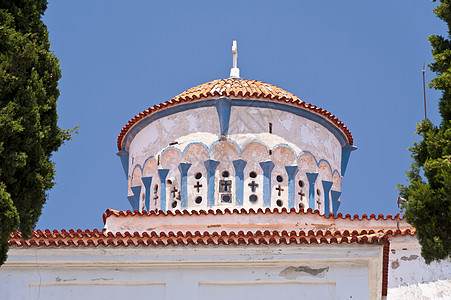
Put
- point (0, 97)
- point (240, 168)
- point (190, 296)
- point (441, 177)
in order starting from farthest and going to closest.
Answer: point (240, 168)
point (190, 296)
point (0, 97)
point (441, 177)

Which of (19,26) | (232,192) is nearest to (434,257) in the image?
(19,26)

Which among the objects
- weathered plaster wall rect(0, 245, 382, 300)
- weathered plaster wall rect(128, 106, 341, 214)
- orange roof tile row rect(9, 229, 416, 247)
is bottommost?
weathered plaster wall rect(0, 245, 382, 300)

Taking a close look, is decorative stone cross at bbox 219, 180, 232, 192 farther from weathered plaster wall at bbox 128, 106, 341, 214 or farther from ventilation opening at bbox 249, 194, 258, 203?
ventilation opening at bbox 249, 194, 258, 203

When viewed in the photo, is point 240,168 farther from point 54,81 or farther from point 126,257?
point 54,81

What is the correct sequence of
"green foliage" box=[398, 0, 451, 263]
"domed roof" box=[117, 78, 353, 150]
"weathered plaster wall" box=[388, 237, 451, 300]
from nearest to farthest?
"green foliage" box=[398, 0, 451, 263] < "weathered plaster wall" box=[388, 237, 451, 300] < "domed roof" box=[117, 78, 353, 150]

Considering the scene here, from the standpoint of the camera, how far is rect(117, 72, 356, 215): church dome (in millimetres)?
21172

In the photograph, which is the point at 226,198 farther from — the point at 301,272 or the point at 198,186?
the point at 301,272

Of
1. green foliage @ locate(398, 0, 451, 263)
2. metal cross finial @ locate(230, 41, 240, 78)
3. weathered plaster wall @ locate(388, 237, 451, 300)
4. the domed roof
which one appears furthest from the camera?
metal cross finial @ locate(230, 41, 240, 78)

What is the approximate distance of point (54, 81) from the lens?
14.2m

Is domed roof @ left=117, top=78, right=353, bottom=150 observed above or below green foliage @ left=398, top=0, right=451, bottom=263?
above

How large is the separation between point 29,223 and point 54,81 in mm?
2069

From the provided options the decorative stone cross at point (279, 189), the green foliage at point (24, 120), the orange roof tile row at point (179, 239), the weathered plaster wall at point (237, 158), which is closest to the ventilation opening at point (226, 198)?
the weathered plaster wall at point (237, 158)

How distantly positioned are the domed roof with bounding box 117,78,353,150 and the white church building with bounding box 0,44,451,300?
29mm

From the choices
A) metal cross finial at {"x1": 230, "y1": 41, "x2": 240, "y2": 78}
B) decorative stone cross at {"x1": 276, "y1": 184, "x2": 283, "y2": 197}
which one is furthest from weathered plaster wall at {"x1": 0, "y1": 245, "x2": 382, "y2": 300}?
metal cross finial at {"x1": 230, "y1": 41, "x2": 240, "y2": 78}
